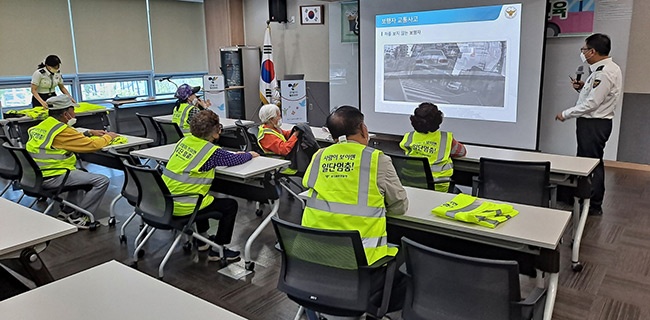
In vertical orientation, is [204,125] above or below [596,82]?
below

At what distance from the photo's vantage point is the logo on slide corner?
6.03 m

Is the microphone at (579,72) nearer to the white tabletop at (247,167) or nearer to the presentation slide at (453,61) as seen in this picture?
the presentation slide at (453,61)

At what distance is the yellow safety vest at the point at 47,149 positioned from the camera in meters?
4.00

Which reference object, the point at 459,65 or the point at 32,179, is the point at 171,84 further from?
the point at 32,179

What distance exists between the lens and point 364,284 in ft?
6.47

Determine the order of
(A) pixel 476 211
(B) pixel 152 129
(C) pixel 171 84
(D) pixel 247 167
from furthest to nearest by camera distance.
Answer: (C) pixel 171 84 → (B) pixel 152 129 → (D) pixel 247 167 → (A) pixel 476 211

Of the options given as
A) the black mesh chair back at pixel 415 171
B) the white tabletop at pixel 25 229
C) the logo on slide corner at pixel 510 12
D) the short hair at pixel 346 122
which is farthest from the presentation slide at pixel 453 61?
the white tabletop at pixel 25 229

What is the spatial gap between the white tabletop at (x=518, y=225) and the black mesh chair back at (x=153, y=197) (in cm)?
150

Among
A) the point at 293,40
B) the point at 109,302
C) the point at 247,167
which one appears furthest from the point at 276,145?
the point at 293,40

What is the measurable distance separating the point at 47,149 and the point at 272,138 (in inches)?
74.2

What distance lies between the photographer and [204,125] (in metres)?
3.13

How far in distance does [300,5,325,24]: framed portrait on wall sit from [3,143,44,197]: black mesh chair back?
19.1 ft

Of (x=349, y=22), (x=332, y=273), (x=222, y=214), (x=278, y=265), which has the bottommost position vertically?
(x=278, y=265)

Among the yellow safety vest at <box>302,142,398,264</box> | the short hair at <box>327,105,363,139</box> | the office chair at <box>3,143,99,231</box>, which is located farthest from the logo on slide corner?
the office chair at <box>3,143,99,231</box>
